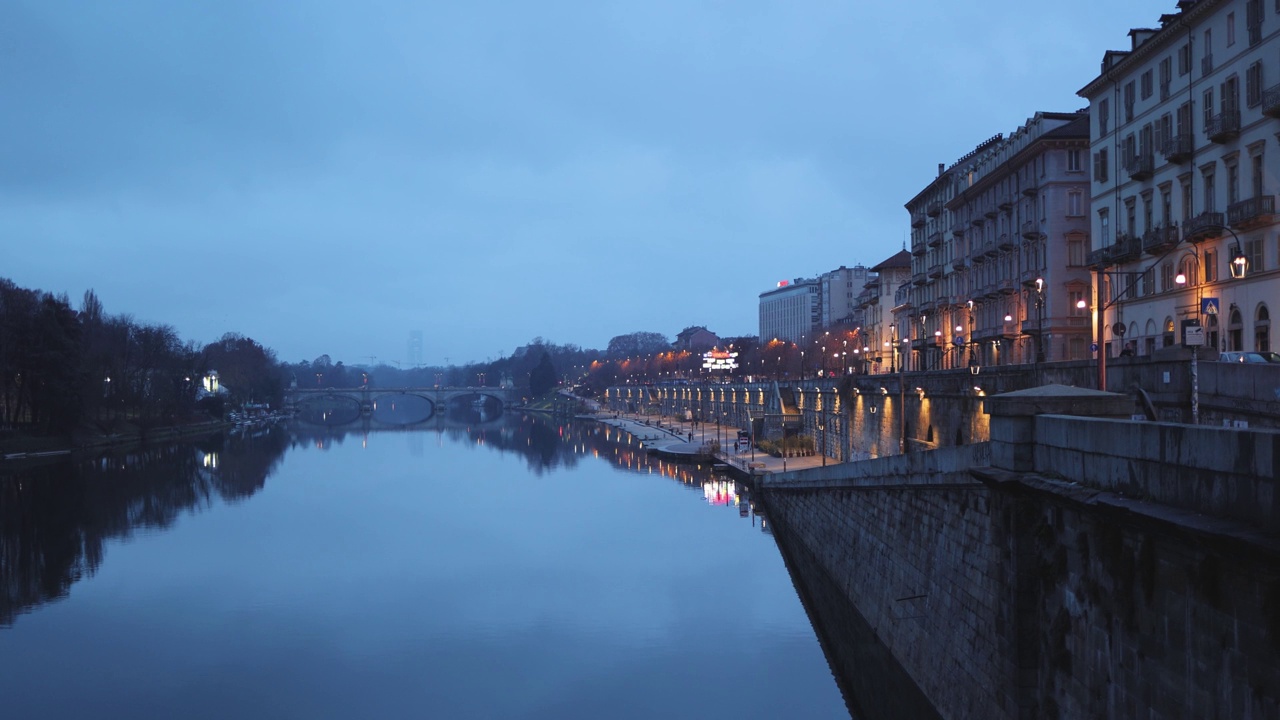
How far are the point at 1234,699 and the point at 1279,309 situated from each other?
86.9 ft

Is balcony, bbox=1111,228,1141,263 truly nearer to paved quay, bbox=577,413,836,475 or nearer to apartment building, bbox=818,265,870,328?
paved quay, bbox=577,413,836,475

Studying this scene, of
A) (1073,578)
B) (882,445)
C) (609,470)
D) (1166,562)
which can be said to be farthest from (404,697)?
(609,470)

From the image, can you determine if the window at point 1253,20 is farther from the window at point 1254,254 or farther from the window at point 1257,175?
the window at point 1254,254

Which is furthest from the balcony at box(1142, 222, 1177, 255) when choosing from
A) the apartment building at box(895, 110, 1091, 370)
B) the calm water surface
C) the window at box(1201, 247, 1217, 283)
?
the calm water surface

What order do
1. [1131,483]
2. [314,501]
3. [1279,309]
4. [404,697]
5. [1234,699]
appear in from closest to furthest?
[1234,699] < [1131,483] < [404,697] < [1279,309] < [314,501]

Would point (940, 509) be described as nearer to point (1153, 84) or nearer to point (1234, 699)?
point (1234, 699)

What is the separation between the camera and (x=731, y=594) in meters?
33.2

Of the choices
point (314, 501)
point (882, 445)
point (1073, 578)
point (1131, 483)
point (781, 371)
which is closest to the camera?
point (1131, 483)

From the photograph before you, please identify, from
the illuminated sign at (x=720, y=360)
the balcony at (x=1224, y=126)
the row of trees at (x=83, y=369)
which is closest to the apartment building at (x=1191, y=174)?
the balcony at (x=1224, y=126)

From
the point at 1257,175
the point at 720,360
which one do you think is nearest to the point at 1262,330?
the point at 1257,175

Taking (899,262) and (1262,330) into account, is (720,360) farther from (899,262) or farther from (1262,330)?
(1262,330)

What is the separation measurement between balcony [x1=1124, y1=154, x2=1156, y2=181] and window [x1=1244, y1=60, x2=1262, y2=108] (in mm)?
6232

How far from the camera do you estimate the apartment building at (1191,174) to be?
30.9 metres

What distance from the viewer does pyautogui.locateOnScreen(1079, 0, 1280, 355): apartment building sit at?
30859mm
